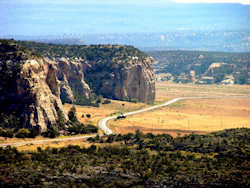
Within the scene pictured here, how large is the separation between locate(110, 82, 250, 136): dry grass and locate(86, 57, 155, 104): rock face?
8.87 metres

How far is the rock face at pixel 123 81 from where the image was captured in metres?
132

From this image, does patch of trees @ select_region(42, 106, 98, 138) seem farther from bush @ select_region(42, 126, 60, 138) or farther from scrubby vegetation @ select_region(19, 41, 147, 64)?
scrubby vegetation @ select_region(19, 41, 147, 64)

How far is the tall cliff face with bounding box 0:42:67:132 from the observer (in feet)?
254

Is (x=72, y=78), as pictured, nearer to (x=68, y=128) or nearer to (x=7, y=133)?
(x=68, y=128)

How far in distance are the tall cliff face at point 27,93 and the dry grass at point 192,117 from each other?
15.9 m

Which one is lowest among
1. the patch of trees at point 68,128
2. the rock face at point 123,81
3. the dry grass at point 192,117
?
the dry grass at point 192,117

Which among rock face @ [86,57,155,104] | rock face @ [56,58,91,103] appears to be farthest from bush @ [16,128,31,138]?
rock face @ [86,57,155,104]

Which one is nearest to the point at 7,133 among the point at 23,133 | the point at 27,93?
the point at 23,133

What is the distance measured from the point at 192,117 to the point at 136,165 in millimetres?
59489

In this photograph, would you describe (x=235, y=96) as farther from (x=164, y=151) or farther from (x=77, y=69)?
(x=164, y=151)

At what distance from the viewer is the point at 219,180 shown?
4909cm

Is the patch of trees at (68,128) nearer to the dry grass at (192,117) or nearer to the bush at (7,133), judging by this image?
the bush at (7,133)

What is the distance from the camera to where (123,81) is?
13188cm

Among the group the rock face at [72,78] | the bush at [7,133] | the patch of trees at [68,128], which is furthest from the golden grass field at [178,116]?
the rock face at [72,78]
